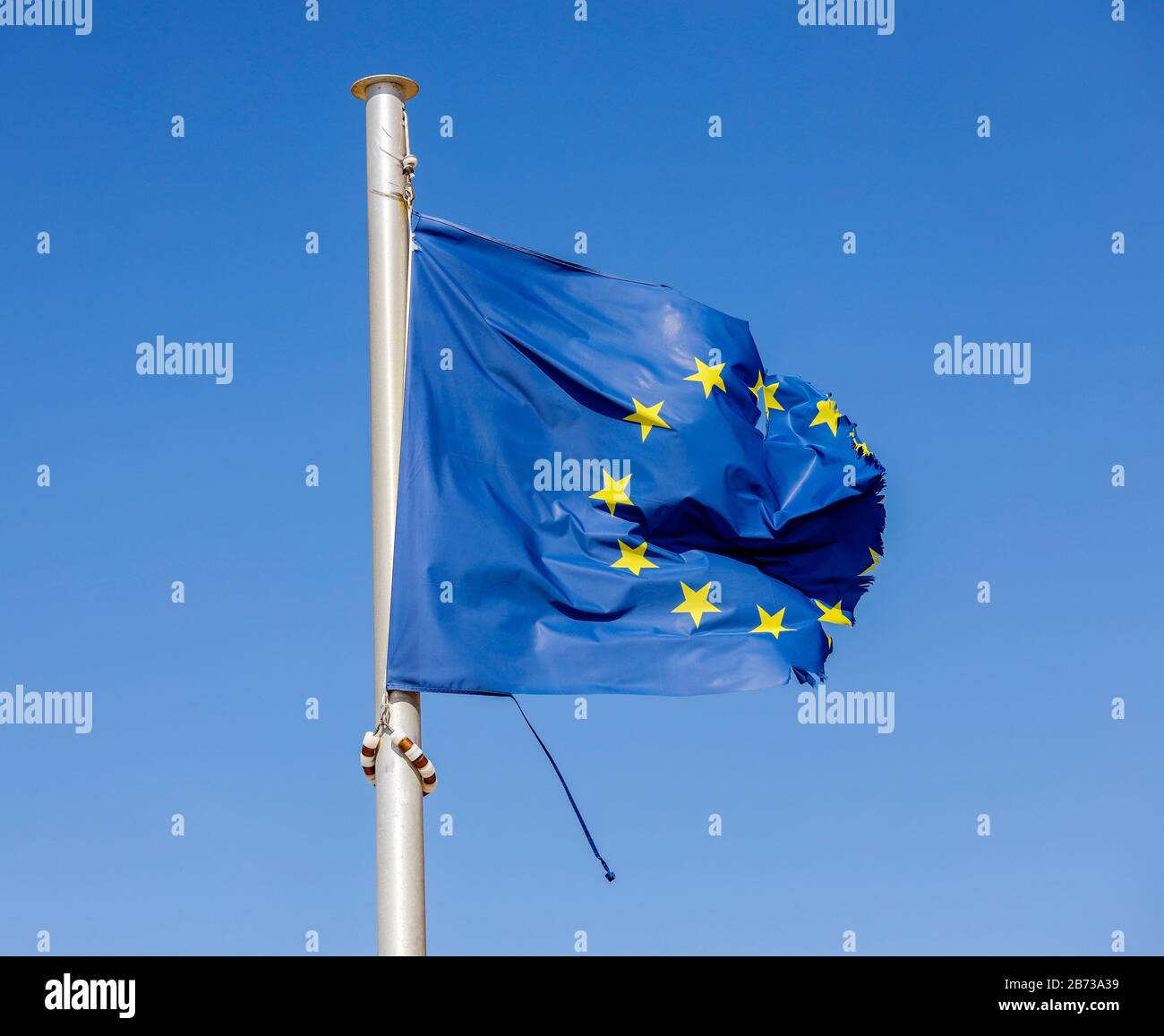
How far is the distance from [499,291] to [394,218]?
1.23 meters

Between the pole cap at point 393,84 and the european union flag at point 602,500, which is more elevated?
the pole cap at point 393,84

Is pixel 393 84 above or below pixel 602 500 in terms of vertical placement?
above

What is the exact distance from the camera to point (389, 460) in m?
12.6

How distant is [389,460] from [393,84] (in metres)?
2.91

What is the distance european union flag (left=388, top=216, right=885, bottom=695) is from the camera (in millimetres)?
12641

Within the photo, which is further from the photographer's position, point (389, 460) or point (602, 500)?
point (602, 500)

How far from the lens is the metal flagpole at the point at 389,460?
38.2ft

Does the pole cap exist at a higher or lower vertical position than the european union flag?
higher

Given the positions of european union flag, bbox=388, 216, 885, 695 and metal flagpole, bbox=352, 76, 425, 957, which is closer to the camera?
metal flagpole, bbox=352, 76, 425, 957

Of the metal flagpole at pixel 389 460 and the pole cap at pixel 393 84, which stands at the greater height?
the pole cap at pixel 393 84

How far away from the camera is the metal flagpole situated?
11.6 metres

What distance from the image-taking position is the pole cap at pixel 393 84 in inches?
519

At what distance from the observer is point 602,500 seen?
1376 centimetres

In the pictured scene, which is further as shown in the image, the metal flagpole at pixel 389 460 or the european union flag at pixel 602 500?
the european union flag at pixel 602 500
